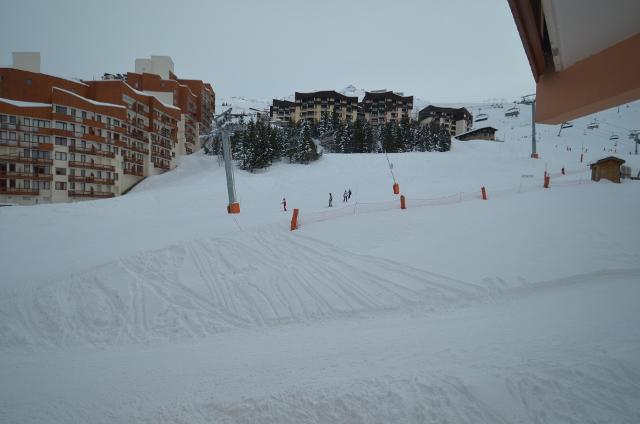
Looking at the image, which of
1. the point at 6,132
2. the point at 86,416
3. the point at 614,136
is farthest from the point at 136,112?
the point at 614,136

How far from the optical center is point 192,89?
65625 millimetres

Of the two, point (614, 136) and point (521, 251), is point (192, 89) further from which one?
point (614, 136)

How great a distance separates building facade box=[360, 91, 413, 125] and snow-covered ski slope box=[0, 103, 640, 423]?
79.0 m

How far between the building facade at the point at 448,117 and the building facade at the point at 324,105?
19.8 metres

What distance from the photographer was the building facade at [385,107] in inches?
3602

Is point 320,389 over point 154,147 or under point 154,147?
under

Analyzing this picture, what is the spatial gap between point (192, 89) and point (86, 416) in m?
71.2

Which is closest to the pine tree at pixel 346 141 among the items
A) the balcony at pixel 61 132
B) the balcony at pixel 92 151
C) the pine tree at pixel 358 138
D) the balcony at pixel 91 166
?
the pine tree at pixel 358 138

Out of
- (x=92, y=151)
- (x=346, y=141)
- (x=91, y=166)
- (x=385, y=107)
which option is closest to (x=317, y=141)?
(x=346, y=141)

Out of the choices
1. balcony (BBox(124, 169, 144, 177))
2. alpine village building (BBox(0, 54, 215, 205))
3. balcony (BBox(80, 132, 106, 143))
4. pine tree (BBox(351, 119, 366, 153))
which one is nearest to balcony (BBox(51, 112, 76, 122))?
alpine village building (BBox(0, 54, 215, 205))

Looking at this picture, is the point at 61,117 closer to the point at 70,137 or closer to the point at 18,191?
the point at 70,137

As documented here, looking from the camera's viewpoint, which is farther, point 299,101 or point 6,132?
point 299,101

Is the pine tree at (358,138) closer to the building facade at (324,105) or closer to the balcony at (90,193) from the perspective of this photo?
the building facade at (324,105)

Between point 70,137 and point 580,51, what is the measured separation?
46596mm
